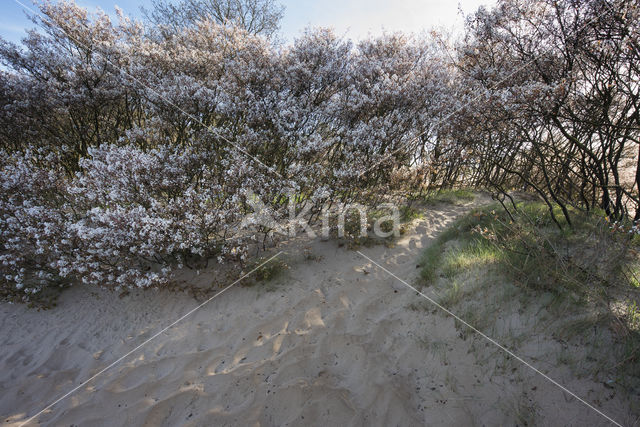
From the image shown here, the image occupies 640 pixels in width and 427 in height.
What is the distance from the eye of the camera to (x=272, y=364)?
336cm

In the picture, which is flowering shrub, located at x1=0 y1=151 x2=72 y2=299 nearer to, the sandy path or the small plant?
the sandy path

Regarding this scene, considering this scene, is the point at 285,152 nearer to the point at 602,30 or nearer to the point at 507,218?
the point at 507,218

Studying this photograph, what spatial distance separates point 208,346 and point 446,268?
360 cm

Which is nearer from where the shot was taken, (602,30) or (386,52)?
(602,30)

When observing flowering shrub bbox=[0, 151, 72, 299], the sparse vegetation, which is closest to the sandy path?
the sparse vegetation

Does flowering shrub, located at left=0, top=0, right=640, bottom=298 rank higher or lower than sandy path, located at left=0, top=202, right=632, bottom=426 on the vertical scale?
higher

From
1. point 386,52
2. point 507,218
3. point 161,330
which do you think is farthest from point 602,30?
point 161,330

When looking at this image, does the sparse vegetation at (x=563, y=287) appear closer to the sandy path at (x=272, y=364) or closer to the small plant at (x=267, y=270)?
the sandy path at (x=272, y=364)

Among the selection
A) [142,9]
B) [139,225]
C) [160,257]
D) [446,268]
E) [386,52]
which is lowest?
[160,257]

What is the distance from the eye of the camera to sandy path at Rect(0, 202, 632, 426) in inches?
105

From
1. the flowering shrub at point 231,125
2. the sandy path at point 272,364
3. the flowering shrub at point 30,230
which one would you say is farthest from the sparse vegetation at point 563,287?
the flowering shrub at point 30,230

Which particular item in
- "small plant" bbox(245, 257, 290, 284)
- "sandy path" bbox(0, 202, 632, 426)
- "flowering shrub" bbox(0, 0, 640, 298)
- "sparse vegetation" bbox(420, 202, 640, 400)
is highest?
"flowering shrub" bbox(0, 0, 640, 298)

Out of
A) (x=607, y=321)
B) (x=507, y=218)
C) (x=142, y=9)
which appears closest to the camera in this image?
(x=607, y=321)

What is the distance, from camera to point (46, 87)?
18.1ft
